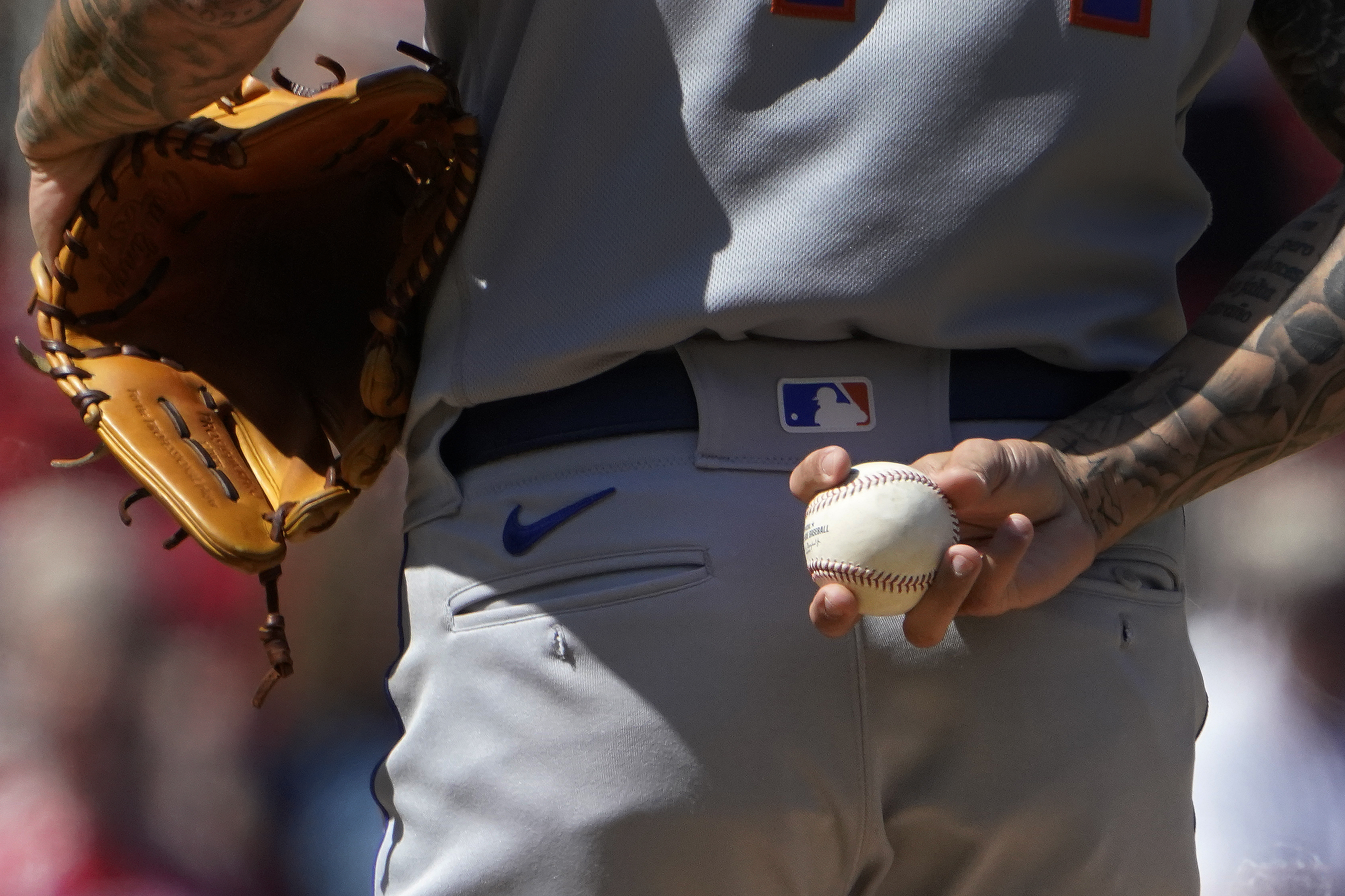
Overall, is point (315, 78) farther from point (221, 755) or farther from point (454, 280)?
point (454, 280)

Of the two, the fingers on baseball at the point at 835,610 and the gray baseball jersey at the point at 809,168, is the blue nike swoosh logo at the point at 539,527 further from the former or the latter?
the fingers on baseball at the point at 835,610

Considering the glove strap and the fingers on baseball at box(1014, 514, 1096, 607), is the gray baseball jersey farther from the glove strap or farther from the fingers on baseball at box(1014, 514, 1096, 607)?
the glove strap

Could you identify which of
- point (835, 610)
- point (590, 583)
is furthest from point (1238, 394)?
point (590, 583)

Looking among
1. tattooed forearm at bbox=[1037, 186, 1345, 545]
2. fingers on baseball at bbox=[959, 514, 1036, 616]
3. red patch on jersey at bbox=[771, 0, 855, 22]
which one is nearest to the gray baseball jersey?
red patch on jersey at bbox=[771, 0, 855, 22]

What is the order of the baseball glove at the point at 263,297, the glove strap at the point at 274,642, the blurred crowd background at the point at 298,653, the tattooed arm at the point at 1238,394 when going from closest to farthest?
the tattooed arm at the point at 1238,394 → the baseball glove at the point at 263,297 → the glove strap at the point at 274,642 → the blurred crowd background at the point at 298,653

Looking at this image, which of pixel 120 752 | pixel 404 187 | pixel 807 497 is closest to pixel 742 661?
pixel 807 497

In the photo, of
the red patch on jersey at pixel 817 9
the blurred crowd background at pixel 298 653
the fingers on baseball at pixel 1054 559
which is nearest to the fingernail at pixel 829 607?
the fingers on baseball at pixel 1054 559
